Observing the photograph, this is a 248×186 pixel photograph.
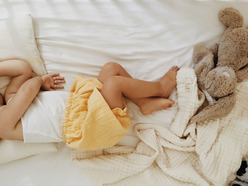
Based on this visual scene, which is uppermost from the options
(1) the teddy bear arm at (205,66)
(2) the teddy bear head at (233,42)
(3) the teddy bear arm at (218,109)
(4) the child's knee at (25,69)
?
(2) the teddy bear head at (233,42)

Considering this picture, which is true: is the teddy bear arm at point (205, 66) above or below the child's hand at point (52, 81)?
above

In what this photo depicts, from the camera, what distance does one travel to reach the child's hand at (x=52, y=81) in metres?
1.07

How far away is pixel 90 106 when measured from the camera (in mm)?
920

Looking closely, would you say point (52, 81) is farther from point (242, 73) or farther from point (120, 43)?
point (242, 73)

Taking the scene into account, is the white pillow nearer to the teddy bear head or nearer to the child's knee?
the child's knee

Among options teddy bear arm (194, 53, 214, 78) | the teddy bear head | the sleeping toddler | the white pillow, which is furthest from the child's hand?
the teddy bear head

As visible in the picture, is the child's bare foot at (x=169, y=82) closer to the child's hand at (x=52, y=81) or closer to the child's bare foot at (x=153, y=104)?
the child's bare foot at (x=153, y=104)

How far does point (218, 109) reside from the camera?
3.20 ft

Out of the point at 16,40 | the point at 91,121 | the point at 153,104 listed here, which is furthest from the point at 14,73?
the point at 153,104

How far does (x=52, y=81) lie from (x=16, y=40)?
260mm

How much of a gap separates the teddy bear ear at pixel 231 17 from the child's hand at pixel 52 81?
85 cm

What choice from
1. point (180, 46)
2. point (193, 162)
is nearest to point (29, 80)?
point (180, 46)

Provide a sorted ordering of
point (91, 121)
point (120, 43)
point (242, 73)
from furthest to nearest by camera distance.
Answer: point (120, 43), point (242, 73), point (91, 121)

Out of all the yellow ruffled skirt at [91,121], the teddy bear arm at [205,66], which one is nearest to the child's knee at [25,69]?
the yellow ruffled skirt at [91,121]
